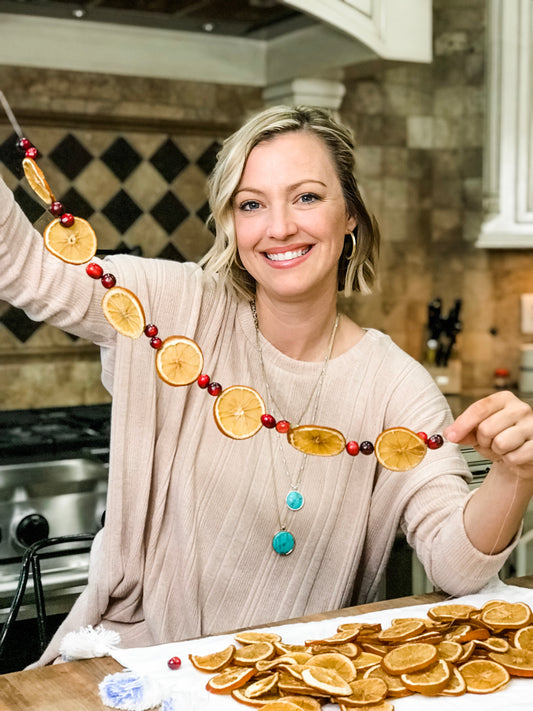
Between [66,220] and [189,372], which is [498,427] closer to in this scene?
[189,372]

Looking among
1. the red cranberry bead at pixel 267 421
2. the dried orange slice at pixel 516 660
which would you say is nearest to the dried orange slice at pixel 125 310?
the red cranberry bead at pixel 267 421

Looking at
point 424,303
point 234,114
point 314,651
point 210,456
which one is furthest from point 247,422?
point 424,303

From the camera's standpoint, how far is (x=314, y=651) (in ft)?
3.83

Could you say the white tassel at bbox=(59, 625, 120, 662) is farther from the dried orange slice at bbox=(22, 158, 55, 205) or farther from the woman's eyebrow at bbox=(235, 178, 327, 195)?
the woman's eyebrow at bbox=(235, 178, 327, 195)

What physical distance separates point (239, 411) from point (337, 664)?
0.45 metres

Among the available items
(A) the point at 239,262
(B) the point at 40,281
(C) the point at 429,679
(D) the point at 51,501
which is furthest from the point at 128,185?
(C) the point at 429,679

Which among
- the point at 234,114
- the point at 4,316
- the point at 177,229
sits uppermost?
the point at 234,114

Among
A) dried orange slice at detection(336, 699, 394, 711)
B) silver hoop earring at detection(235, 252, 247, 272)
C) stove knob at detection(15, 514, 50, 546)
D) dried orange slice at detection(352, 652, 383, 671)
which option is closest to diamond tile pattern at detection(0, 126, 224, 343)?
stove knob at detection(15, 514, 50, 546)

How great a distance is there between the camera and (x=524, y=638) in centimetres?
122

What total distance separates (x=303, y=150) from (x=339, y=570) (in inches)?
29.3

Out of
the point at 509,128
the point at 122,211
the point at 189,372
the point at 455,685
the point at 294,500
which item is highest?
the point at 509,128

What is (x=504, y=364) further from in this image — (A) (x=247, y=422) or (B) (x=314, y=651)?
(B) (x=314, y=651)

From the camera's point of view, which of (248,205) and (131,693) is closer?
(131,693)

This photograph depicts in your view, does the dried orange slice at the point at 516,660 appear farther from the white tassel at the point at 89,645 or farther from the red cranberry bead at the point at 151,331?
the red cranberry bead at the point at 151,331
